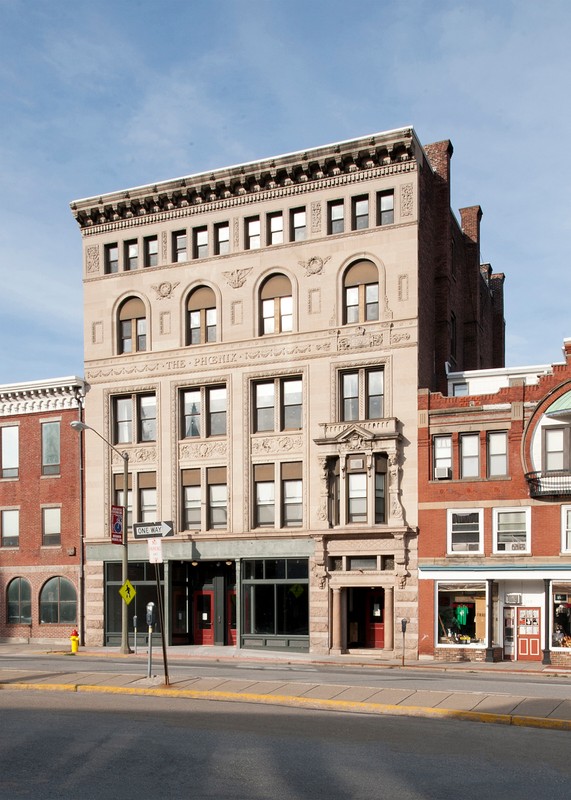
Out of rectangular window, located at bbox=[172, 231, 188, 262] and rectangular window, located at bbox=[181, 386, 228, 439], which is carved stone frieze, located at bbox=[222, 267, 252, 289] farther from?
rectangular window, located at bbox=[181, 386, 228, 439]

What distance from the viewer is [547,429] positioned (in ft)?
117

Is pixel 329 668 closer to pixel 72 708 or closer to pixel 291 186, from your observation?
pixel 72 708

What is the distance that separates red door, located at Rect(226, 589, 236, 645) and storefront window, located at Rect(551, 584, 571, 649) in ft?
46.2

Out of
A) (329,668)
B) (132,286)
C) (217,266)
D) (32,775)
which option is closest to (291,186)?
(217,266)

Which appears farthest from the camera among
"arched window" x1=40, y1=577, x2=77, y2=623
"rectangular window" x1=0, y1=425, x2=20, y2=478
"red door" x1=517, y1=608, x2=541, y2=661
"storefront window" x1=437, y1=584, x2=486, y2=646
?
"rectangular window" x1=0, y1=425, x2=20, y2=478

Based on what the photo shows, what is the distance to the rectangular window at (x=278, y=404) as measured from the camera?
40.5 meters

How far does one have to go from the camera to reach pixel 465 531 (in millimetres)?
36625

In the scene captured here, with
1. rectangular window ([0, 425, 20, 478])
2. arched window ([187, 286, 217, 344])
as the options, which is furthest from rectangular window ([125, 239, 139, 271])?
rectangular window ([0, 425, 20, 478])

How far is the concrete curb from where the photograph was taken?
750 inches

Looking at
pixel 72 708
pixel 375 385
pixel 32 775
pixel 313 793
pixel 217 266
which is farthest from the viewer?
pixel 217 266

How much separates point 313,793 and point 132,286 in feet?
108

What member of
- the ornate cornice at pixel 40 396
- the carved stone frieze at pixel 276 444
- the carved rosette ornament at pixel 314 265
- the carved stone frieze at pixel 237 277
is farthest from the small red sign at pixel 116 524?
the carved rosette ornament at pixel 314 265

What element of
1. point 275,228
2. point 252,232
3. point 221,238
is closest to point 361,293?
point 275,228

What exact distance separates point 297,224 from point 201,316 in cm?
594
